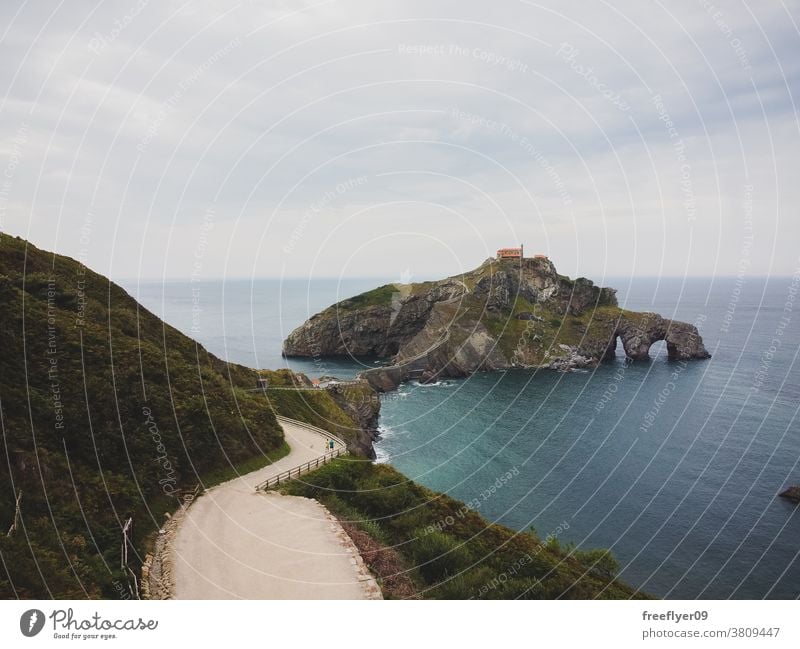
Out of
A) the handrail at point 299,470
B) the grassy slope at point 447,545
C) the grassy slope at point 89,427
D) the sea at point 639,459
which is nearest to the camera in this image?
the grassy slope at point 89,427

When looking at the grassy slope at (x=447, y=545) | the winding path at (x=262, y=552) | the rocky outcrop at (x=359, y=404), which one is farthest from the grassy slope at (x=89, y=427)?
the rocky outcrop at (x=359, y=404)

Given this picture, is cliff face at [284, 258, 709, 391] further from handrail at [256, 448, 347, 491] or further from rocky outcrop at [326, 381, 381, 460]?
handrail at [256, 448, 347, 491]

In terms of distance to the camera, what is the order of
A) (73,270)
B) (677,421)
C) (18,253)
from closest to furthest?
1. (18,253)
2. (73,270)
3. (677,421)

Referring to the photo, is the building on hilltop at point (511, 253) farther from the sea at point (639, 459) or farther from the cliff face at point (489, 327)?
the sea at point (639, 459)

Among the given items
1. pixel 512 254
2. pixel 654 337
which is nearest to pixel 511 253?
pixel 512 254

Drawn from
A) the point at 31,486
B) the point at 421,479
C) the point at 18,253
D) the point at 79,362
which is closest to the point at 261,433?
the point at 79,362

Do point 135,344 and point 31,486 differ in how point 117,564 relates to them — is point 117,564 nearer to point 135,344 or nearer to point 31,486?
point 31,486
